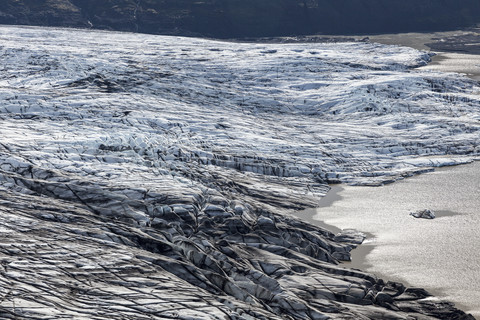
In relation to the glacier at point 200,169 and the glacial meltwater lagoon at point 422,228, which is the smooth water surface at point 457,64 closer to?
the glacier at point 200,169

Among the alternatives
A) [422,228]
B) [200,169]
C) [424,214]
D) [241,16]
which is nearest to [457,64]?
[241,16]

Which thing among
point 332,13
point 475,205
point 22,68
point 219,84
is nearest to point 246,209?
point 475,205

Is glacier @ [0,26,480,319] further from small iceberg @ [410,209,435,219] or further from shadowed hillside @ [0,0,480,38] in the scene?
shadowed hillside @ [0,0,480,38]

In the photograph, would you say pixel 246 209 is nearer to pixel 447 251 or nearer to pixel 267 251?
pixel 267 251

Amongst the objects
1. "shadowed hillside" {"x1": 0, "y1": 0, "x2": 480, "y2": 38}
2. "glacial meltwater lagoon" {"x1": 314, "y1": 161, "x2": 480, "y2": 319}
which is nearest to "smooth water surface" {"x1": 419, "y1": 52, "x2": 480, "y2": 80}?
"shadowed hillside" {"x1": 0, "y1": 0, "x2": 480, "y2": 38}

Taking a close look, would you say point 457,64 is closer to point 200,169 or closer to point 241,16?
point 241,16
